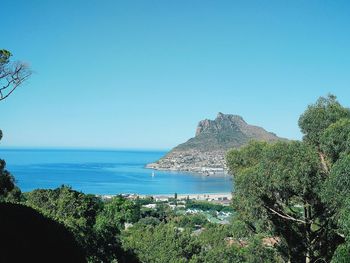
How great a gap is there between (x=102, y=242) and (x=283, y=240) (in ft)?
20.7

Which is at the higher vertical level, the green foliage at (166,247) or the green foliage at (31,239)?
the green foliage at (31,239)

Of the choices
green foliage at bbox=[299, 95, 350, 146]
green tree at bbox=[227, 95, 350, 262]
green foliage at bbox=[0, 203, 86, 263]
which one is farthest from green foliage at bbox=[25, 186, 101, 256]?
green foliage at bbox=[299, 95, 350, 146]

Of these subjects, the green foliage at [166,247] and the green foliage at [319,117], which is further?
the green foliage at [166,247]

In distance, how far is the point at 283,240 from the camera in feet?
35.2

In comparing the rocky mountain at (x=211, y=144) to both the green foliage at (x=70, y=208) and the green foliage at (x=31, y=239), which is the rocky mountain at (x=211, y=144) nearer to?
the green foliage at (x=70, y=208)

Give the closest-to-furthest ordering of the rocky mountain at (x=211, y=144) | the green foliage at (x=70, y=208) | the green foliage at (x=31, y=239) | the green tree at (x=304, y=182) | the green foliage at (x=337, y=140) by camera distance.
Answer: the green foliage at (x=31, y=239)
the green foliage at (x=337, y=140)
the green tree at (x=304, y=182)
the green foliage at (x=70, y=208)
the rocky mountain at (x=211, y=144)

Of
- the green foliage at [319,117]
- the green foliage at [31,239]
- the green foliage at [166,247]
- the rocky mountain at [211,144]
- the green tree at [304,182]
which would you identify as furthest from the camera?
the rocky mountain at [211,144]

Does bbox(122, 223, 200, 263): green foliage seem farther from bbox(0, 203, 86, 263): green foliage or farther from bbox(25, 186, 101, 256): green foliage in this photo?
bbox(0, 203, 86, 263): green foliage

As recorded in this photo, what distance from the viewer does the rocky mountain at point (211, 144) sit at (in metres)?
133

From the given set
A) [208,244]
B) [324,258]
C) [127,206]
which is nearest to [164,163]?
[127,206]

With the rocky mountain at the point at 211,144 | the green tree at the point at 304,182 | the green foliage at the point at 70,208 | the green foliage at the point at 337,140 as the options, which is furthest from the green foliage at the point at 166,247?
the rocky mountain at the point at 211,144

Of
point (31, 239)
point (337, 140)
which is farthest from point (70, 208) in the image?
point (337, 140)

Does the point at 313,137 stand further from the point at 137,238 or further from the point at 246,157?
the point at 137,238

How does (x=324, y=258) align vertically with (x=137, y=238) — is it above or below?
above
